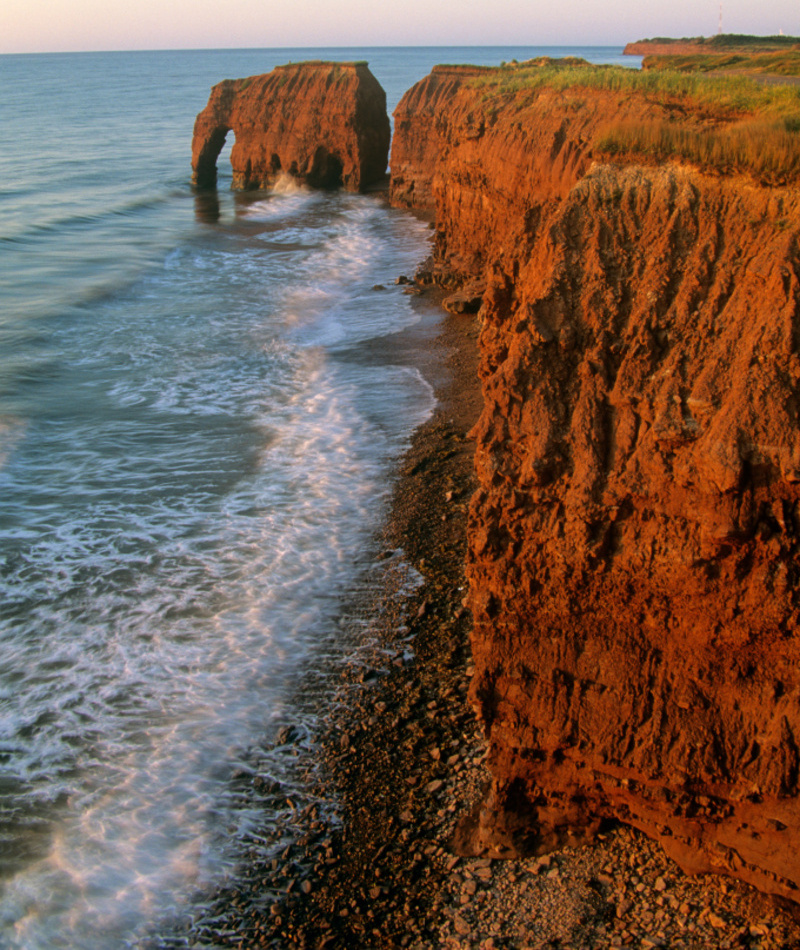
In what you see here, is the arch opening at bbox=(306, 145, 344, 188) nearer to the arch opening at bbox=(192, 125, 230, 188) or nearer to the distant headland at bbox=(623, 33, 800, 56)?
the arch opening at bbox=(192, 125, 230, 188)

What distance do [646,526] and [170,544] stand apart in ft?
20.2

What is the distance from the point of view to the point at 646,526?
4.80 m

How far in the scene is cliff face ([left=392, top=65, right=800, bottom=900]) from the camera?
4.45 m

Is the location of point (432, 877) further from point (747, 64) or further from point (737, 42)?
point (737, 42)

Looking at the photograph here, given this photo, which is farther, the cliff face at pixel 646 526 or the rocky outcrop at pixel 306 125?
the rocky outcrop at pixel 306 125

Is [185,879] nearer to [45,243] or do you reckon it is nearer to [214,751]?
[214,751]

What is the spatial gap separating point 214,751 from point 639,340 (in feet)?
15.1

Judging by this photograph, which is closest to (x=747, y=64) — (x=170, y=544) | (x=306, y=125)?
(x=306, y=125)

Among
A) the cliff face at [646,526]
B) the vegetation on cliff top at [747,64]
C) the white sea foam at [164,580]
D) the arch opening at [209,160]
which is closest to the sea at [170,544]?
the white sea foam at [164,580]

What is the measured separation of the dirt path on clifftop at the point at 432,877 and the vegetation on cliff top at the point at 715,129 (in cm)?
441

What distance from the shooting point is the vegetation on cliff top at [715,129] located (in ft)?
16.5

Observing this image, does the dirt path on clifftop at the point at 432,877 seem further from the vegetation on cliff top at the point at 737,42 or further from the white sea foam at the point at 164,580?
the vegetation on cliff top at the point at 737,42

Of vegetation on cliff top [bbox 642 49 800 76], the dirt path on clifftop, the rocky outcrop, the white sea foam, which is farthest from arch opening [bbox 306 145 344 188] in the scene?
the dirt path on clifftop

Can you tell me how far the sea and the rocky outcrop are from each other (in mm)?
12296
